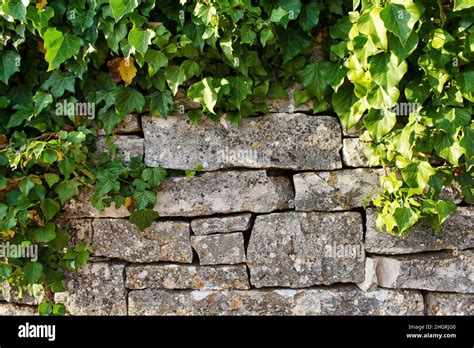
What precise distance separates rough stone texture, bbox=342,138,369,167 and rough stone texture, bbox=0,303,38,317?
64.4 inches

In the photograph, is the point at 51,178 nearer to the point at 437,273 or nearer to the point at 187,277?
the point at 187,277

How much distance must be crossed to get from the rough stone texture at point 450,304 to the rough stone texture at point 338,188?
0.55m

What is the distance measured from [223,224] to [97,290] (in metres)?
0.67

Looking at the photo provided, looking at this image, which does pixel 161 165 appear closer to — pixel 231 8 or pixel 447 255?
pixel 231 8

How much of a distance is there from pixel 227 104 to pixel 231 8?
410mm

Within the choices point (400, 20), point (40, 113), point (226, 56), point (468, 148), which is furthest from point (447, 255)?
point (40, 113)

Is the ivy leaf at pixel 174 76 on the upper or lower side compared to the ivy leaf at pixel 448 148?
upper

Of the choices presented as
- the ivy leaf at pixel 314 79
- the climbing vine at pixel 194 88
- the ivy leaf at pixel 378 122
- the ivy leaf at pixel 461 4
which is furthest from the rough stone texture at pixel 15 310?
the ivy leaf at pixel 461 4

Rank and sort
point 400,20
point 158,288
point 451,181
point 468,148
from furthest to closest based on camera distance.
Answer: point 158,288, point 451,181, point 468,148, point 400,20

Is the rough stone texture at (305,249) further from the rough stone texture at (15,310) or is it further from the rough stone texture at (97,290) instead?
the rough stone texture at (15,310)

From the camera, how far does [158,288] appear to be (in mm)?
2525

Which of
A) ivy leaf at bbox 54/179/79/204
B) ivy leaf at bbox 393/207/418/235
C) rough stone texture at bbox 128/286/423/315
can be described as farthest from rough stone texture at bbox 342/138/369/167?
ivy leaf at bbox 54/179/79/204

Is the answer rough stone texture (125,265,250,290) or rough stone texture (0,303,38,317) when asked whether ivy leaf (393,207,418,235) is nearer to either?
rough stone texture (125,265,250,290)

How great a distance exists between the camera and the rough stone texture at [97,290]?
253 centimetres
